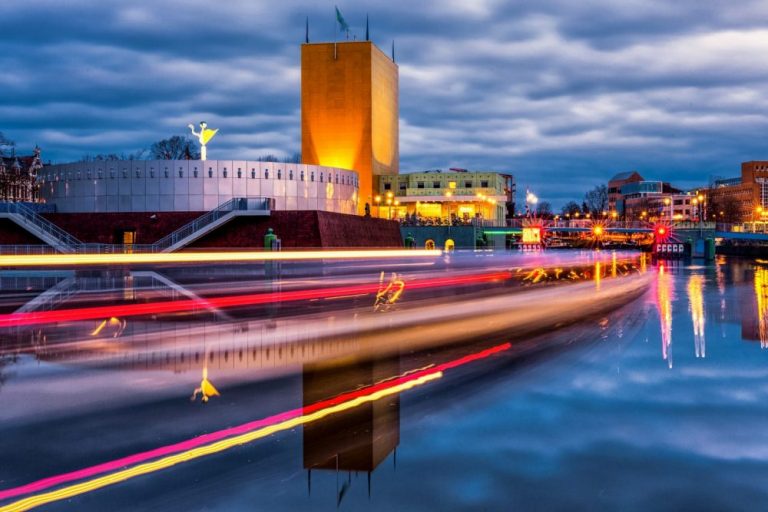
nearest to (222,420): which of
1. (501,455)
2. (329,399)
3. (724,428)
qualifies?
(329,399)

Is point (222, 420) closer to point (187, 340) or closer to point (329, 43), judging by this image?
point (187, 340)

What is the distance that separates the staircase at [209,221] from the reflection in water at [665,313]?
Answer: 3478cm

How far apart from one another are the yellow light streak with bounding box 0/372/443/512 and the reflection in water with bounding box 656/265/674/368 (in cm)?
596

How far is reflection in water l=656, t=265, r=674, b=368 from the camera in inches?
544

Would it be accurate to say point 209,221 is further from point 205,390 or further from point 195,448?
point 195,448

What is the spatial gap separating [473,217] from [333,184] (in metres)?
35.9

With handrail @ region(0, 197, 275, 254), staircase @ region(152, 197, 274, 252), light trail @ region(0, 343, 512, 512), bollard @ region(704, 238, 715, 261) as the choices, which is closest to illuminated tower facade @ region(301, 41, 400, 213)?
staircase @ region(152, 197, 274, 252)

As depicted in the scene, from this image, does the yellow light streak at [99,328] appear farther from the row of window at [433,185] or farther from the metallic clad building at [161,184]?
the row of window at [433,185]

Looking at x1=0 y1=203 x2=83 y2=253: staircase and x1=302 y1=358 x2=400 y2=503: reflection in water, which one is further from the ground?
x1=0 y1=203 x2=83 y2=253: staircase

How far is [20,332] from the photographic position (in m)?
16.2

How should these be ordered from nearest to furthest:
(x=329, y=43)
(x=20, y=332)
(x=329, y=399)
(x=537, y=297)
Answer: (x=329, y=399) → (x=20, y=332) → (x=537, y=297) → (x=329, y=43)

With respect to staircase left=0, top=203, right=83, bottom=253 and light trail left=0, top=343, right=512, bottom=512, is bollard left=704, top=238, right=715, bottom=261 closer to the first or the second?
staircase left=0, top=203, right=83, bottom=253

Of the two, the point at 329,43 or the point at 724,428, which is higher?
the point at 329,43

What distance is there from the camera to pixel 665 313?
2064 centimetres
